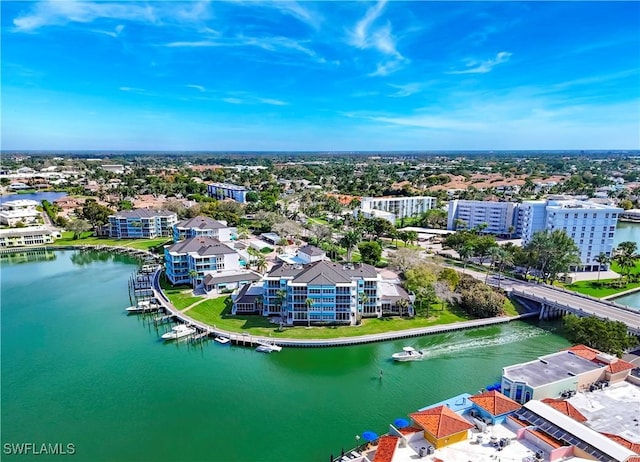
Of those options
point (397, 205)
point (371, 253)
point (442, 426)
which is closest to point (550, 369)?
point (442, 426)

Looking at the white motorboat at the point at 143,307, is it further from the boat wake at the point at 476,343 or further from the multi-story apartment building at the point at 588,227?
the multi-story apartment building at the point at 588,227

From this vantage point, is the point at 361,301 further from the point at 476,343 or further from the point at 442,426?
the point at 442,426

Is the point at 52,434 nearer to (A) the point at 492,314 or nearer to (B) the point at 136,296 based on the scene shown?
(B) the point at 136,296

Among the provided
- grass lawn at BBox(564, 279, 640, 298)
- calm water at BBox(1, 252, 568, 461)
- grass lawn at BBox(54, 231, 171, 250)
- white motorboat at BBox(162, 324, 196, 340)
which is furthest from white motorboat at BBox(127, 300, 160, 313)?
grass lawn at BBox(564, 279, 640, 298)

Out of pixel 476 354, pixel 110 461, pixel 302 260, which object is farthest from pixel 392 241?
pixel 110 461

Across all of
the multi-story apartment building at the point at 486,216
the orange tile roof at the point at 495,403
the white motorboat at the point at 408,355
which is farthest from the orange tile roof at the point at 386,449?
the multi-story apartment building at the point at 486,216

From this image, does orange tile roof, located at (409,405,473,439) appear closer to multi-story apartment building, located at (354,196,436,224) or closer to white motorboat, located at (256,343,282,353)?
white motorboat, located at (256,343,282,353)
